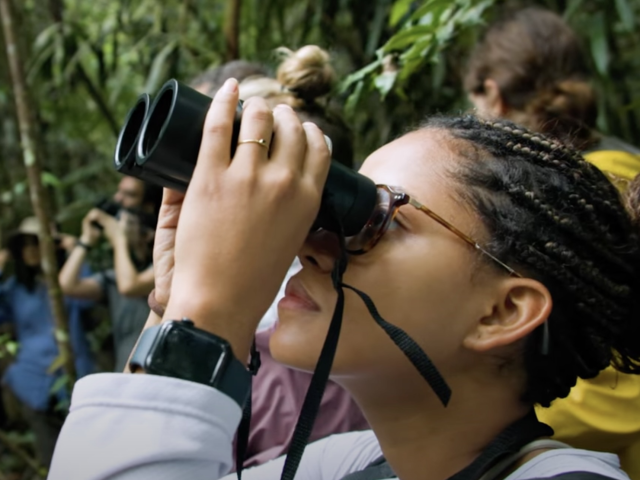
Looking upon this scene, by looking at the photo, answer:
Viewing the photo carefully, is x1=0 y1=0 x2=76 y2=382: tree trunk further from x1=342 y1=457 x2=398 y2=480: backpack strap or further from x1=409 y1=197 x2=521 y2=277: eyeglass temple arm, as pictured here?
x1=409 y1=197 x2=521 y2=277: eyeglass temple arm

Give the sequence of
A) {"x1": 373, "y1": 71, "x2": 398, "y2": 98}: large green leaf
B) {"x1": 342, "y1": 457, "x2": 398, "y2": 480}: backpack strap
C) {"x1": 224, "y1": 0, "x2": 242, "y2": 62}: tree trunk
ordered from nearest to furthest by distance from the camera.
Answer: {"x1": 342, "y1": 457, "x2": 398, "y2": 480}: backpack strap → {"x1": 373, "y1": 71, "x2": 398, "y2": 98}: large green leaf → {"x1": 224, "y1": 0, "x2": 242, "y2": 62}: tree trunk

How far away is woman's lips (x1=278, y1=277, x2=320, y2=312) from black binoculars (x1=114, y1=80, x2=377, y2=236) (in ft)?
0.37

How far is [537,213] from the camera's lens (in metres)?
1.01

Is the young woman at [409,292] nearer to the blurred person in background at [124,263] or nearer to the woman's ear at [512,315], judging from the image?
the woman's ear at [512,315]

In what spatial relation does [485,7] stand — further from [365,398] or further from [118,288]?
[118,288]

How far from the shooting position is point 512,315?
→ 1.01 metres

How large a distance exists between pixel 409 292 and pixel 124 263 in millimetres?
2218

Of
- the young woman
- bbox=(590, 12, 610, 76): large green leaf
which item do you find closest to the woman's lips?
the young woman

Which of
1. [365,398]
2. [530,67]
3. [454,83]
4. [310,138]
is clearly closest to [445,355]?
[365,398]

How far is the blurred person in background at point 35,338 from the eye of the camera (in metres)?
3.39

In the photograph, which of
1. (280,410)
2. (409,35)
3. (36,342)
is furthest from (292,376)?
(36,342)

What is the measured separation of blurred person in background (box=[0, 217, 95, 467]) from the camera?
339cm

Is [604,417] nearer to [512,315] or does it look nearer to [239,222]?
[512,315]

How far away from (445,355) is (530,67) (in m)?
1.40
